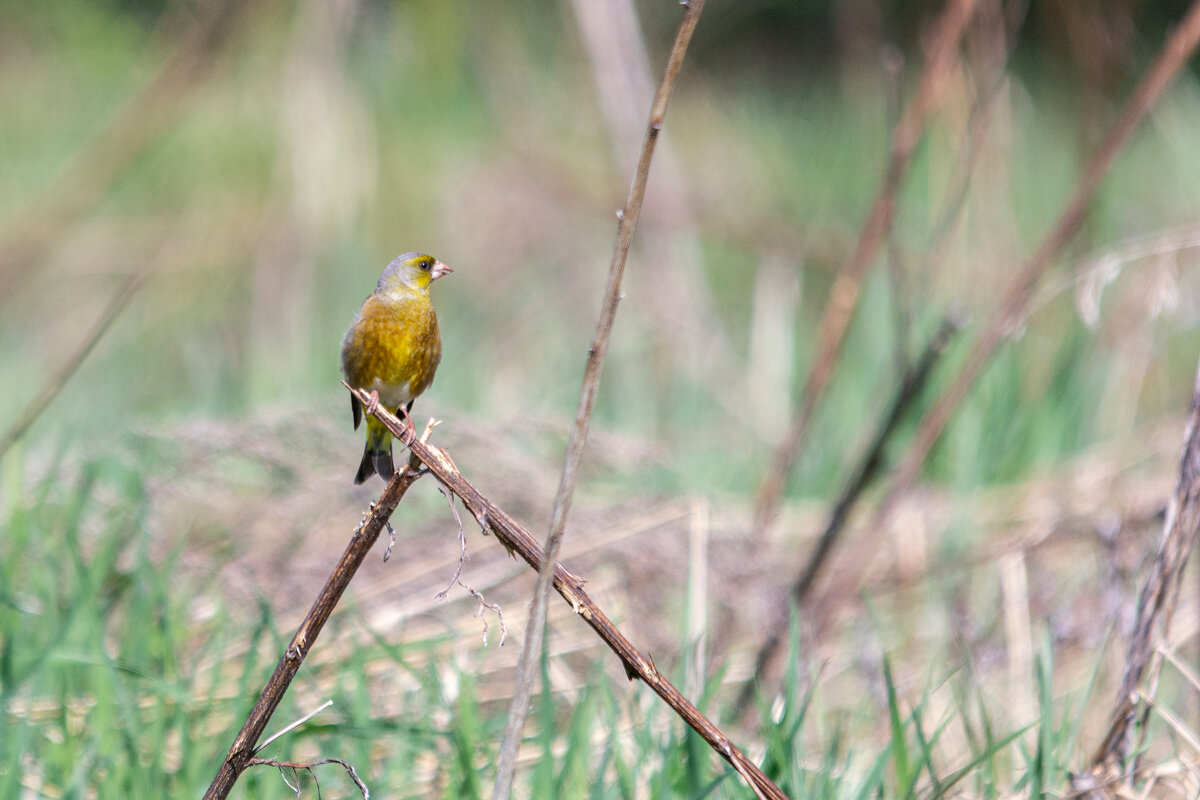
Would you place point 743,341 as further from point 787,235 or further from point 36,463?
point 36,463

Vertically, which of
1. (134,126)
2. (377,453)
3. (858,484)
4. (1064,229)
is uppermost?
(134,126)

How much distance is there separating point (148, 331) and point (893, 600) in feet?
11.6

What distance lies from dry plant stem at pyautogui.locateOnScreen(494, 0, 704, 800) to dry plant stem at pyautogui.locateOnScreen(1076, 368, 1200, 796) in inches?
34.0

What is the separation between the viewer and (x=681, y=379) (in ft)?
13.2

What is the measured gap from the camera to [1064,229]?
2.25m

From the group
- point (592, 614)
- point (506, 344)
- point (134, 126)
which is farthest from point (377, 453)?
point (506, 344)

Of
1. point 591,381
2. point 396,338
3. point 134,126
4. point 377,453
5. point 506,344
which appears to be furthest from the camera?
point 506,344

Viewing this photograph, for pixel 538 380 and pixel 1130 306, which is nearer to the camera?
pixel 1130 306

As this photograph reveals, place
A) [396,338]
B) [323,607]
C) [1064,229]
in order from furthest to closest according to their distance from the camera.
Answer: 1. [1064,229]
2. [396,338]
3. [323,607]

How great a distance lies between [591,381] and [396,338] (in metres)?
0.95

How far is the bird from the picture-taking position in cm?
186

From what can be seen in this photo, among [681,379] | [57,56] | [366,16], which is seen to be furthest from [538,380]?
[57,56]

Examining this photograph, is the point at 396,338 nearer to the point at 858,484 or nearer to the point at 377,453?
the point at 377,453

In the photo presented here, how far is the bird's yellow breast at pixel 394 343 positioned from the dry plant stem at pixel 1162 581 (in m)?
1.09
